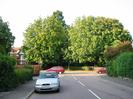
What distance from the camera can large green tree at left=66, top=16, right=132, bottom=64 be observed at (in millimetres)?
89000

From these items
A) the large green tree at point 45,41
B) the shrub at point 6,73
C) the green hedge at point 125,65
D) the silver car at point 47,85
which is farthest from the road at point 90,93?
the large green tree at point 45,41

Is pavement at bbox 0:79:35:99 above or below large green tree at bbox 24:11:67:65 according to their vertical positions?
below

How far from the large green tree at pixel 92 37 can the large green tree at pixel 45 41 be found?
9.61 feet

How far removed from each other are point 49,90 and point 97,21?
66423 millimetres

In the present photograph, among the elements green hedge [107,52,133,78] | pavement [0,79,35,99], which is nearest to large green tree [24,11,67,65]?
green hedge [107,52,133,78]

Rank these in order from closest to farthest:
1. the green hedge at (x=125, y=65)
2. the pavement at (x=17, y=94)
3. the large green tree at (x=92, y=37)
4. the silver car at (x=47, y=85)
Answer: the pavement at (x=17, y=94) < the silver car at (x=47, y=85) < the green hedge at (x=125, y=65) < the large green tree at (x=92, y=37)

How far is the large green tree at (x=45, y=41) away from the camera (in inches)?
3479

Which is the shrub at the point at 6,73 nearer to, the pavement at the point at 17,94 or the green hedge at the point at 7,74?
the green hedge at the point at 7,74

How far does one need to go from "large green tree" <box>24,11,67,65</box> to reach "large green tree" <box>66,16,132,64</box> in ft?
9.61

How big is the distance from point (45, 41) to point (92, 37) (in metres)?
11.4

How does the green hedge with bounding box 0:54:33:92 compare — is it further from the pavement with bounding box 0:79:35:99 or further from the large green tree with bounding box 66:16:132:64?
the large green tree with bounding box 66:16:132:64

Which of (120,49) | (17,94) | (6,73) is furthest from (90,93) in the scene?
(120,49)

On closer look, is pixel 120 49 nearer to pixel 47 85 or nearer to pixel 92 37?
pixel 47 85

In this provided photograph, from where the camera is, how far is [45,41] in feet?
292
